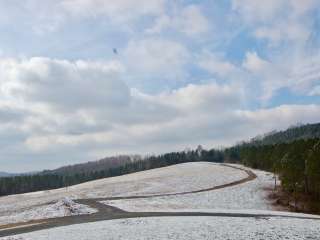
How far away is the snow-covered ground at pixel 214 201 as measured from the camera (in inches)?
2031

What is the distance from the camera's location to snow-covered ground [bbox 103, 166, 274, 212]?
51594 mm

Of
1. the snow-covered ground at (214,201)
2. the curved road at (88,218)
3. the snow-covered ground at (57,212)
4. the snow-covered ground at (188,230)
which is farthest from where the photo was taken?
the snow-covered ground at (214,201)

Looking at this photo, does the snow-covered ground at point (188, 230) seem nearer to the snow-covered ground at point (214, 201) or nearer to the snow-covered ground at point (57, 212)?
the snow-covered ground at point (57, 212)

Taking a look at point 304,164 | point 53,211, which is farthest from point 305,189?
point 53,211

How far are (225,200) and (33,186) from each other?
141m

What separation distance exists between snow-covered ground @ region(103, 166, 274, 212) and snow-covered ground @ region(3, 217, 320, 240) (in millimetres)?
14691

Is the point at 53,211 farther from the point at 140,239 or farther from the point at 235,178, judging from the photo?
the point at 235,178

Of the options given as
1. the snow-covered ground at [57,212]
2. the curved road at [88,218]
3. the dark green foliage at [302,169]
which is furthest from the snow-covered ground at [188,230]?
the dark green foliage at [302,169]

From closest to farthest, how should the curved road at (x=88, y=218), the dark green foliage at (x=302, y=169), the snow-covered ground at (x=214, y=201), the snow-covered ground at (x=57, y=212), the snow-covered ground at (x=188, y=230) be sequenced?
the snow-covered ground at (x=188, y=230) → the curved road at (x=88, y=218) → the snow-covered ground at (x=57, y=212) → the snow-covered ground at (x=214, y=201) → the dark green foliage at (x=302, y=169)

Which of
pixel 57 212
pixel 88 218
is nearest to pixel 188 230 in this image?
pixel 88 218

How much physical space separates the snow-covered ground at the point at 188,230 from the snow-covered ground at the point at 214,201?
48.2ft

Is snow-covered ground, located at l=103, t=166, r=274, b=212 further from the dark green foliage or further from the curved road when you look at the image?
the dark green foliage

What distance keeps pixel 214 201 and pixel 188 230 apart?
34355 millimetres

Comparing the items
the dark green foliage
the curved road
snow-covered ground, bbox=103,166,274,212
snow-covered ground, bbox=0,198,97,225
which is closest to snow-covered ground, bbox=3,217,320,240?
the curved road
